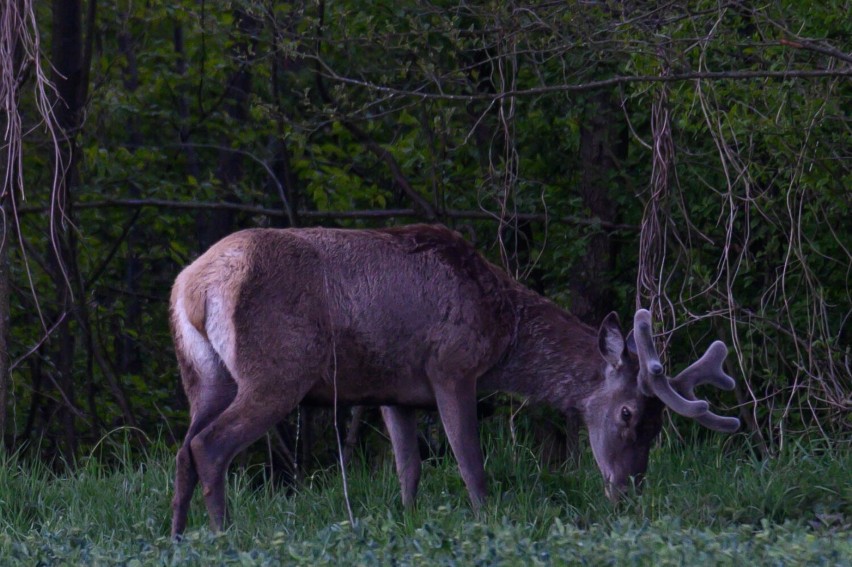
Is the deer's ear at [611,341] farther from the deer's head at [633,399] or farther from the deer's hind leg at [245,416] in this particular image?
the deer's hind leg at [245,416]

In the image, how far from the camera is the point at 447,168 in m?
11.5

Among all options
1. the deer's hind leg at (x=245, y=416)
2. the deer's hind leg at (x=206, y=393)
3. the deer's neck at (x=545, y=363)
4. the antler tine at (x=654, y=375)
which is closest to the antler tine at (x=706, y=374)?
the antler tine at (x=654, y=375)

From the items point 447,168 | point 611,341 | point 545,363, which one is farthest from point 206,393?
point 447,168

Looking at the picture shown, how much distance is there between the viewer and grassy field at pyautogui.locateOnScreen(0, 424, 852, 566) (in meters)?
5.38

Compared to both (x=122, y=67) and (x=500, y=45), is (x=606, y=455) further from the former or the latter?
(x=122, y=67)

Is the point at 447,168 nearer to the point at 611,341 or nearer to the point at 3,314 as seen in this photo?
the point at 611,341

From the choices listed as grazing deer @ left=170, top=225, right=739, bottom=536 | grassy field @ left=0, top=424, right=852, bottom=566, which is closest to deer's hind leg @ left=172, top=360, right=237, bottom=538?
grazing deer @ left=170, top=225, right=739, bottom=536

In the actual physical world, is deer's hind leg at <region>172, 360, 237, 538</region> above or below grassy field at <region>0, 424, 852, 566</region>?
above

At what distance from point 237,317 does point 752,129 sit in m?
3.64

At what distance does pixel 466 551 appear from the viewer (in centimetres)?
537

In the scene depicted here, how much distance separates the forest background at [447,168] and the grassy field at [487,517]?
870 mm

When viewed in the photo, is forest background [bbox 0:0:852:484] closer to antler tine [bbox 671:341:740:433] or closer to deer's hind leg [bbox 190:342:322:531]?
antler tine [bbox 671:341:740:433]

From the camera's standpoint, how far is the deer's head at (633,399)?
25.3 ft

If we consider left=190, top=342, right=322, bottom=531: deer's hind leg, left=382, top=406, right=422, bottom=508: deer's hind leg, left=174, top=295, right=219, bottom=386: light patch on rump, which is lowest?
left=382, top=406, right=422, bottom=508: deer's hind leg
